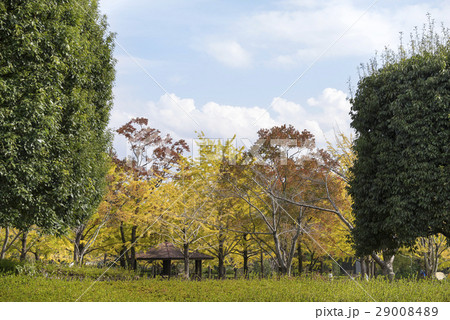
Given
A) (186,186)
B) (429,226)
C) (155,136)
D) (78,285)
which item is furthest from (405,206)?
(155,136)

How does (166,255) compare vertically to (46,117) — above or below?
below

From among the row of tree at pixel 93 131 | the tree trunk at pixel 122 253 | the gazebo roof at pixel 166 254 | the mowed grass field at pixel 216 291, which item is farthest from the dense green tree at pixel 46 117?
the tree trunk at pixel 122 253

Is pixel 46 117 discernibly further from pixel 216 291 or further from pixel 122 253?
pixel 122 253

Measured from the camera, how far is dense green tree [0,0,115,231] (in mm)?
8320

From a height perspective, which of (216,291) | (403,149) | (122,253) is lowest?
(216,291)

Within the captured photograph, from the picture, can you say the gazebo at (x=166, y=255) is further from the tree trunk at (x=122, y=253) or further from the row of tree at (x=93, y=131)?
the row of tree at (x=93, y=131)

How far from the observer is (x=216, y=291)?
34.2 feet

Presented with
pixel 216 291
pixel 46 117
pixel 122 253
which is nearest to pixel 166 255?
pixel 122 253

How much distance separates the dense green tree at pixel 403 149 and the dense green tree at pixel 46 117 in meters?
7.29

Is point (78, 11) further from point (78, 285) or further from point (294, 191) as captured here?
point (294, 191)

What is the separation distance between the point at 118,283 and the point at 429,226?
28.4 feet

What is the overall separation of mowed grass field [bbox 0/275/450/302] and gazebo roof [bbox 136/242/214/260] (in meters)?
5.75

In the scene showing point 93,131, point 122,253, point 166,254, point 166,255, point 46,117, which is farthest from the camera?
point 122,253

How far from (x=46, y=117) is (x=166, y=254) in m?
10.4
